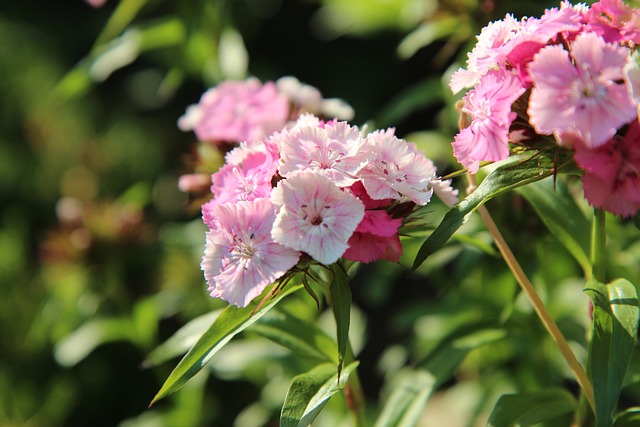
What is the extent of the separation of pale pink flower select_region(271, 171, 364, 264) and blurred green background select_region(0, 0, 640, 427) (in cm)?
37

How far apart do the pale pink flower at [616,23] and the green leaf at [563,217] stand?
0.27 m

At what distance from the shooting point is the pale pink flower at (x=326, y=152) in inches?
31.8

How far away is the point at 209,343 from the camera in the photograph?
0.88 meters

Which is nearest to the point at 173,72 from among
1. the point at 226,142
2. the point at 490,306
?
the point at 226,142

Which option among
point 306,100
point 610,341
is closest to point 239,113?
point 306,100

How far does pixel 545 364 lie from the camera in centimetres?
143

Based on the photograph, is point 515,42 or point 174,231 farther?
point 174,231

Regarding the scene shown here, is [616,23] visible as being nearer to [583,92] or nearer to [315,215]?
[583,92]

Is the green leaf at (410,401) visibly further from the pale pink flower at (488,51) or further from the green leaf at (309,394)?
the pale pink flower at (488,51)

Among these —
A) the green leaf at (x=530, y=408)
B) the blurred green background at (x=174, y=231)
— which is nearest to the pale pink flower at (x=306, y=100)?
the blurred green background at (x=174, y=231)

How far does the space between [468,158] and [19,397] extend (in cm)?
182

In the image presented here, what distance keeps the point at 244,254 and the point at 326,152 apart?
16 centimetres

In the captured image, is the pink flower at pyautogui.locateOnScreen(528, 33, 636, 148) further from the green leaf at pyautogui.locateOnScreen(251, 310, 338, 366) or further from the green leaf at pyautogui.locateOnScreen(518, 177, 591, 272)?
the green leaf at pyautogui.locateOnScreen(251, 310, 338, 366)

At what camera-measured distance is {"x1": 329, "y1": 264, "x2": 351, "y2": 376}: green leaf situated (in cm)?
81
